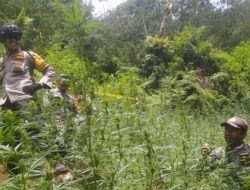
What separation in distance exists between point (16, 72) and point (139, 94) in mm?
1427

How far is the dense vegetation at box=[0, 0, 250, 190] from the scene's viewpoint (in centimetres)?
268

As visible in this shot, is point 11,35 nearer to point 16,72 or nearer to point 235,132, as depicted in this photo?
point 16,72

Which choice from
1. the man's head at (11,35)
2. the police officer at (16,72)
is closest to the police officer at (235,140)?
the police officer at (16,72)

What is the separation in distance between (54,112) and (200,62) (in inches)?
595

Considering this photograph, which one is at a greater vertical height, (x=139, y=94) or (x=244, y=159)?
(x=139, y=94)

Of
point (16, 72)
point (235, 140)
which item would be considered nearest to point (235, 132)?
point (235, 140)

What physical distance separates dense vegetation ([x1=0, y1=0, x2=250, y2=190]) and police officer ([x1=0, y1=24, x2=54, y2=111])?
29cm

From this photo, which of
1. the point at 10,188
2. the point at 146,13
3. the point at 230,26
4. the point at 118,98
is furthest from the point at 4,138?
the point at 146,13

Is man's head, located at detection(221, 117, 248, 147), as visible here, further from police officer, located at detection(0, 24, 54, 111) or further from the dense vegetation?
police officer, located at detection(0, 24, 54, 111)

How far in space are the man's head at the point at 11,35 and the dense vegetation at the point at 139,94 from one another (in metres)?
0.44

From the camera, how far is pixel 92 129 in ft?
9.42

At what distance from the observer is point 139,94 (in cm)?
414

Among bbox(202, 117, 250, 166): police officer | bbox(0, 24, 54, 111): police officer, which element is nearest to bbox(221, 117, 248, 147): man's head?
bbox(202, 117, 250, 166): police officer

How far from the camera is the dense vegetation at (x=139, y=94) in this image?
2.68m
